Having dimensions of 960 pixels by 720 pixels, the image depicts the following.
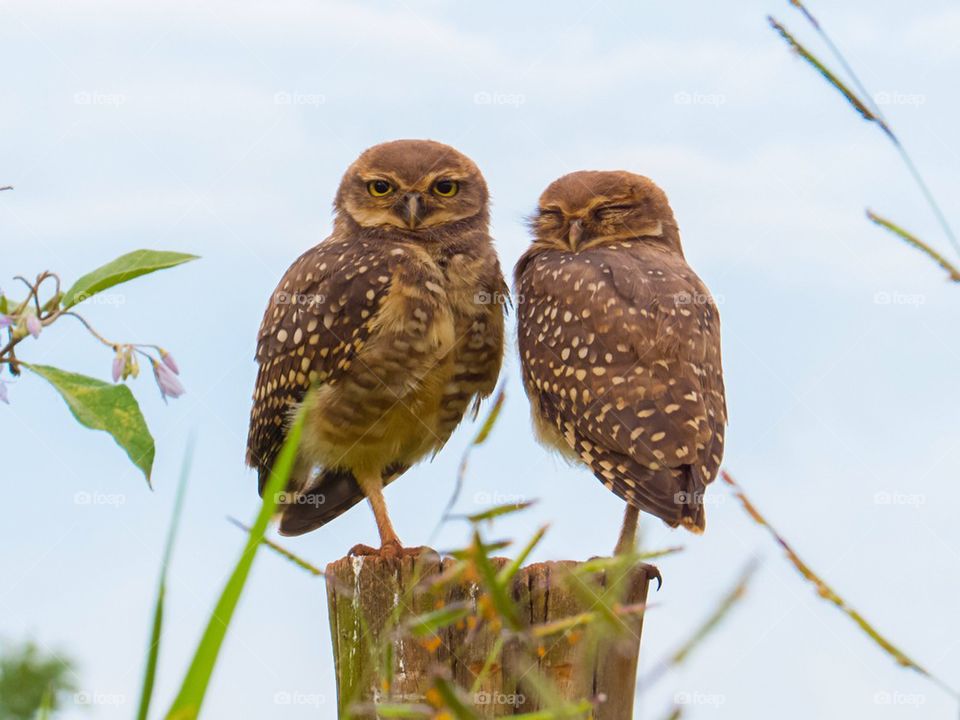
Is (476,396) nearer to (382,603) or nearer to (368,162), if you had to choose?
(368,162)

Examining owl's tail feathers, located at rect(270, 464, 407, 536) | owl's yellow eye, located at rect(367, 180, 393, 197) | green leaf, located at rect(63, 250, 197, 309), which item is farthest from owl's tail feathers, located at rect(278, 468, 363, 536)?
green leaf, located at rect(63, 250, 197, 309)

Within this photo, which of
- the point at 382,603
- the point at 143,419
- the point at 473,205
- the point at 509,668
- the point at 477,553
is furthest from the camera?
the point at 473,205

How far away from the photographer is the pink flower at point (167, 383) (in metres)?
2.72

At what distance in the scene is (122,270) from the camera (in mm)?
2223

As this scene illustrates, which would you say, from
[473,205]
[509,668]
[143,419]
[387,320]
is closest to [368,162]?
[473,205]

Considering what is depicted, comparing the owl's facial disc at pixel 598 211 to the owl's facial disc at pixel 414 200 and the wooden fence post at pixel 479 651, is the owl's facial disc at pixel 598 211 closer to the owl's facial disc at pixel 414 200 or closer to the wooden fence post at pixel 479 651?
the owl's facial disc at pixel 414 200

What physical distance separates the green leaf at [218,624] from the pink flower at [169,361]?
56.0 inches

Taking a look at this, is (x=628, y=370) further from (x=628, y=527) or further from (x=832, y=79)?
(x=832, y=79)

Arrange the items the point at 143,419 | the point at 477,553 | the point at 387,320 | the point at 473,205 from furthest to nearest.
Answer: the point at 473,205 < the point at 387,320 < the point at 143,419 < the point at 477,553

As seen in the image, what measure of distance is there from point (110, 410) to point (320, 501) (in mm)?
4276

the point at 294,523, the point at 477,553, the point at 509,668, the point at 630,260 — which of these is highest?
the point at 477,553

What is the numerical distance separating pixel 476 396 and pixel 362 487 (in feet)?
2.59

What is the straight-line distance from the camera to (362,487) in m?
6.25

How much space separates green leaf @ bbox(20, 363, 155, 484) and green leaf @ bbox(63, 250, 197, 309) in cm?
15
